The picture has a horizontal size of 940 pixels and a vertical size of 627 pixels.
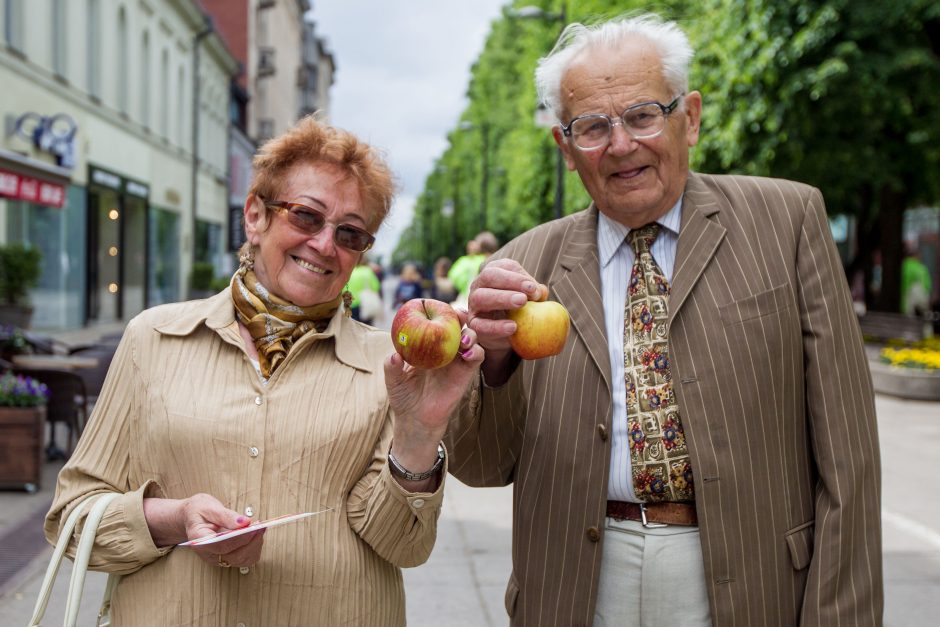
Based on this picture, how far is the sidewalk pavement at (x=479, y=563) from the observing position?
16.4 feet

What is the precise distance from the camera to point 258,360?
2283mm

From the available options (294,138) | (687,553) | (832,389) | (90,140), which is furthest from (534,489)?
(90,140)

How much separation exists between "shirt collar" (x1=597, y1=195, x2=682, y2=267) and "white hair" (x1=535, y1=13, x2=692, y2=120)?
11.4 inches

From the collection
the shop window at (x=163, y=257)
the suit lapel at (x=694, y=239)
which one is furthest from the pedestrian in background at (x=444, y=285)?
the suit lapel at (x=694, y=239)

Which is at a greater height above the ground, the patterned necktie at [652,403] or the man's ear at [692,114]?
the man's ear at [692,114]

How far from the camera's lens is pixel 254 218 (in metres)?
2.42

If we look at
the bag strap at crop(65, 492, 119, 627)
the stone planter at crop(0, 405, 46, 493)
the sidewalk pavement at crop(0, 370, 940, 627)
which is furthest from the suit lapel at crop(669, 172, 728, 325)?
the stone planter at crop(0, 405, 46, 493)

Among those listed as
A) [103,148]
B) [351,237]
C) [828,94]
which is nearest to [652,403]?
[351,237]

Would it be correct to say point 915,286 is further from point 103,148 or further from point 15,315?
point 103,148

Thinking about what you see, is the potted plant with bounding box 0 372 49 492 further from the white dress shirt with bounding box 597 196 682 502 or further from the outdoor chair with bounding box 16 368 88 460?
the white dress shirt with bounding box 597 196 682 502

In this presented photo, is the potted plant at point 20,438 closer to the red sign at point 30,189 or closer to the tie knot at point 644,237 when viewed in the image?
the red sign at point 30,189

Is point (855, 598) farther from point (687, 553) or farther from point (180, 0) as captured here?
point (180, 0)

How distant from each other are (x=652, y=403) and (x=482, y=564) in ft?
12.5

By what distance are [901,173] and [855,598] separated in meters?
19.7
